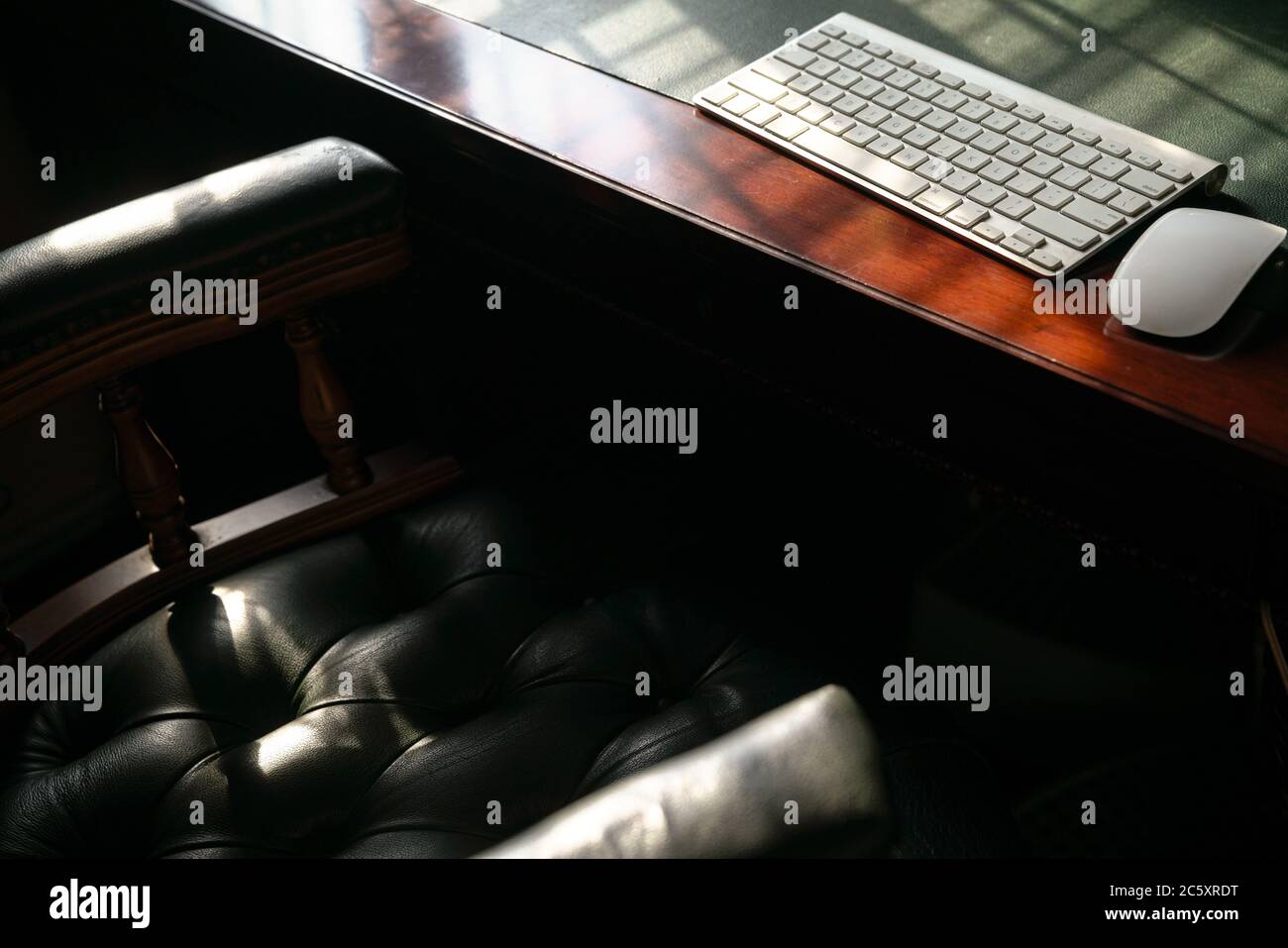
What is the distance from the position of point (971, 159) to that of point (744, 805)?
513 millimetres

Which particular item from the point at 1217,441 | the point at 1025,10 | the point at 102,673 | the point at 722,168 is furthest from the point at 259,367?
the point at 1217,441

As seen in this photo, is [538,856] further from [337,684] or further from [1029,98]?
[1029,98]

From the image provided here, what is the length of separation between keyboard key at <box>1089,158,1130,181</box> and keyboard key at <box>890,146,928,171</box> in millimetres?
119

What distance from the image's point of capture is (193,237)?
967mm

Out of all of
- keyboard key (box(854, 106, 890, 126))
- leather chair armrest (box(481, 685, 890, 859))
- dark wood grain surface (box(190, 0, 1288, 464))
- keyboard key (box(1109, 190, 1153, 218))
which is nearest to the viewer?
leather chair armrest (box(481, 685, 890, 859))

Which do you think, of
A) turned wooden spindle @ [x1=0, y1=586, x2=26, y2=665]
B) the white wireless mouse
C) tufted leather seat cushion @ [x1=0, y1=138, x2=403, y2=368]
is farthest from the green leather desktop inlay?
turned wooden spindle @ [x1=0, y1=586, x2=26, y2=665]

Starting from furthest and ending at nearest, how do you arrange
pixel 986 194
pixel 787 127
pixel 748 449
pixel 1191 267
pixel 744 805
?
pixel 748 449 < pixel 787 127 < pixel 986 194 < pixel 1191 267 < pixel 744 805

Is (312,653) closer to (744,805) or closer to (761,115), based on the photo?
(744,805)

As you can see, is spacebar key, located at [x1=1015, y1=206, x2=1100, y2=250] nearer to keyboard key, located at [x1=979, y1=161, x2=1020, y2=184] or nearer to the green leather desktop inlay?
keyboard key, located at [x1=979, y1=161, x2=1020, y2=184]

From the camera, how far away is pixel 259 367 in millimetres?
1755

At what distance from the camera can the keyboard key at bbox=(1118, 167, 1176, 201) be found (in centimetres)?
90

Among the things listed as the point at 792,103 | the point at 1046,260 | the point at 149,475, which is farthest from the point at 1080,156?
the point at 149,475

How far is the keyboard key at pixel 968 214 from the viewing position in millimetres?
893

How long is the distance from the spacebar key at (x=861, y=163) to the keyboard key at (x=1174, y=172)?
0.53ft
